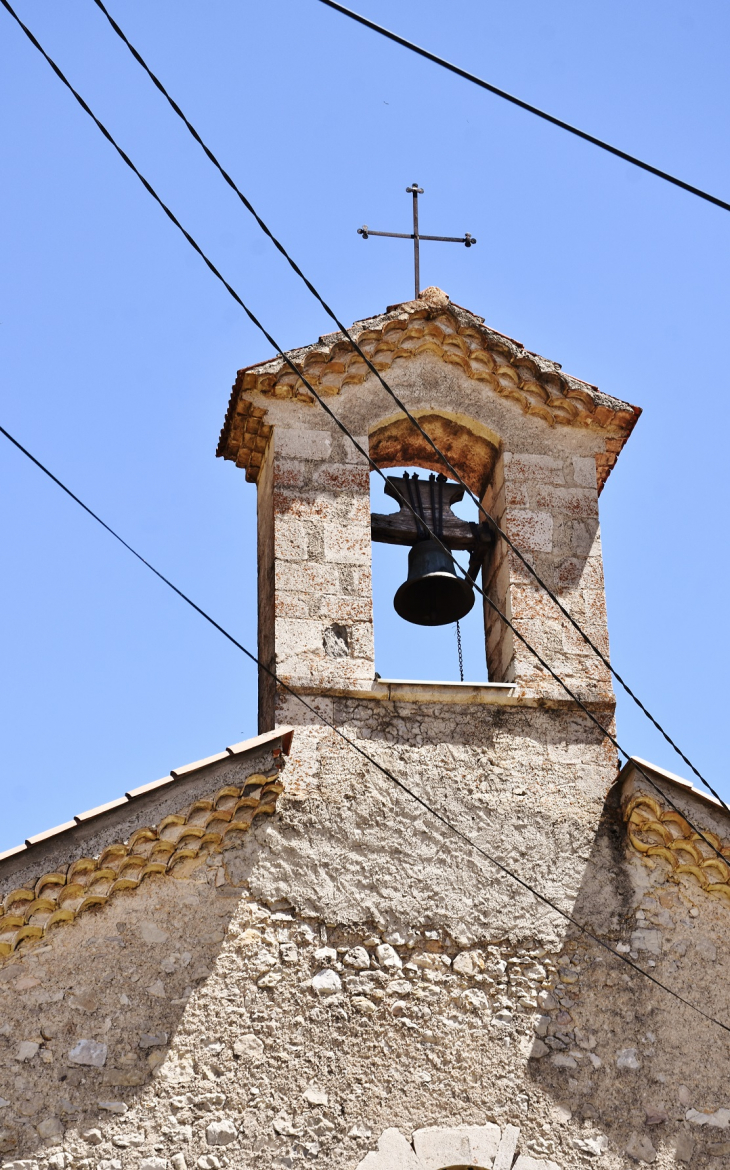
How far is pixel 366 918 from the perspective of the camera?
654cm

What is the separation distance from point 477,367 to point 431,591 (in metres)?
1.21

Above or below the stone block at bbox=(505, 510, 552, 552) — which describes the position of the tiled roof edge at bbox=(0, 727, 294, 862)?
below

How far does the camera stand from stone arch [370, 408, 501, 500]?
7902 millimetres

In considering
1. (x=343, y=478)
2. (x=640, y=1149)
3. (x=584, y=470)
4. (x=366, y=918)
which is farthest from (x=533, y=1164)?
(x=584, y=470)

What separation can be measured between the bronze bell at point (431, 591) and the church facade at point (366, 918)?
220mm

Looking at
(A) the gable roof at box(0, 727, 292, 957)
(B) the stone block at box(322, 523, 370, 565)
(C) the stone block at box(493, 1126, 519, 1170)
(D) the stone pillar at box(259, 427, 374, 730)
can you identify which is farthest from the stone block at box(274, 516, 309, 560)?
(C) the stone block at box(493, 1126, 519, 1170)

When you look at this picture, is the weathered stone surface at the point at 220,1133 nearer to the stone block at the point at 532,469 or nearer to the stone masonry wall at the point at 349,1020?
the stone masonry wall at the point at 349,1020

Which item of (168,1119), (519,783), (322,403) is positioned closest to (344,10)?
(322,403)

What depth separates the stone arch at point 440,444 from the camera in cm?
790

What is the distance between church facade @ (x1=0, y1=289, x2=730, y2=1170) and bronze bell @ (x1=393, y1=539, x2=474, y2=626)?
22 centimetres

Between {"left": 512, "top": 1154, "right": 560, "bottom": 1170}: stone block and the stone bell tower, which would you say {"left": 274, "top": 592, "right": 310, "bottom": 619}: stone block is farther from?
{"left": 512, "top": 1154, "right": 560, "bottom": 1170}: stone block

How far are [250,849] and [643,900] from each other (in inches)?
67.5

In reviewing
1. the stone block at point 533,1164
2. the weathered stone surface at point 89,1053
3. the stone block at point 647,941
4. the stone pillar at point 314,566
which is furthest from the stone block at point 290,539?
the stone block at point 533,1164

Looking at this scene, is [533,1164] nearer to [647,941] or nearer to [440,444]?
[647,941]
